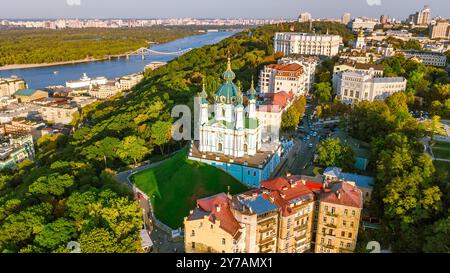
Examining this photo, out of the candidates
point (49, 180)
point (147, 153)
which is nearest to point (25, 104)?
point (147, 153)

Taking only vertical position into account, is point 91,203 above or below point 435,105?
below

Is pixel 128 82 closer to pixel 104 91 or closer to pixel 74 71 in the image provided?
pixel 104 91

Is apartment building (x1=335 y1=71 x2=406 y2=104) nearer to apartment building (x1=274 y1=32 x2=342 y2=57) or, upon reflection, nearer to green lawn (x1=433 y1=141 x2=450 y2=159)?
green lawn (x1=433 y1=141 x2=450 y2=159)

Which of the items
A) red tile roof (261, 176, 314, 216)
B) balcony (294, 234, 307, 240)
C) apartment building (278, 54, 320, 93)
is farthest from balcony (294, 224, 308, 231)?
apartment building (278, 54, 320, 93)

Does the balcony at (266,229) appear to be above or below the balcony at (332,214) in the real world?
below

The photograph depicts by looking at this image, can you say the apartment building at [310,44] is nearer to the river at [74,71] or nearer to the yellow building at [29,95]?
the yellow building at [29,95]

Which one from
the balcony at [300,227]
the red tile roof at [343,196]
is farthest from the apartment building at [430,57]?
the balcony at [300,227]

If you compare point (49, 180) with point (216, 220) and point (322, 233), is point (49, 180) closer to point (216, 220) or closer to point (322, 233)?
point (216, 220)
